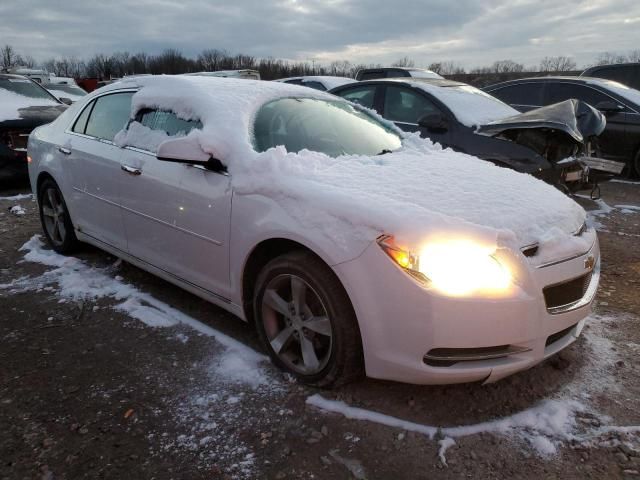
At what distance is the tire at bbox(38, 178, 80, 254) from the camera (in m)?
4.37

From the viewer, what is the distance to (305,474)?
201 centimetres

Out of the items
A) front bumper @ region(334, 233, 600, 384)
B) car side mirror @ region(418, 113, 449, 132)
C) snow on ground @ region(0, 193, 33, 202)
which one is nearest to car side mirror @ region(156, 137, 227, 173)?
front bumper @ region(334, 233, 600, 384)

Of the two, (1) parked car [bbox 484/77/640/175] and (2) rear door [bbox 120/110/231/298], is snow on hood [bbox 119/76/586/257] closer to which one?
(2) rear door [bbox 120/110/231/298]

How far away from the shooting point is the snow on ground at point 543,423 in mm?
2182

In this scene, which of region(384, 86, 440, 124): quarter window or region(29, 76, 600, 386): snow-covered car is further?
region(384, 86, 440, 124): quarter window

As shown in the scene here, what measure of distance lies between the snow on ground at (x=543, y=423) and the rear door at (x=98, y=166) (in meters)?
2.09

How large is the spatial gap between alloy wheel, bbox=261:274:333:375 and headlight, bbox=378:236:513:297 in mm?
491

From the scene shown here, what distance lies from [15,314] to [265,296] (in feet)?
6.32

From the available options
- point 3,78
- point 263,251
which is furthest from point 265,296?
point 3,78

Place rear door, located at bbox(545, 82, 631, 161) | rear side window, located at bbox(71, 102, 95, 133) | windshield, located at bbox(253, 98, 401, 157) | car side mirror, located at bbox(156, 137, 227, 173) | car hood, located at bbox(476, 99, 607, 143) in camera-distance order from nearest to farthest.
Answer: car side mirror, located at bbox(156, 137, 227, 173)
windshield, located at bbox(253, 98, 401, 157)
rear side window, located at bbox(71, 102, 95, 133)
car hood, located at bbox(476, 99, 607, 143)
rear door, located at bbox(545, 82, 631, 161)

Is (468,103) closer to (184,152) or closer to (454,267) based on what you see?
(184,152)

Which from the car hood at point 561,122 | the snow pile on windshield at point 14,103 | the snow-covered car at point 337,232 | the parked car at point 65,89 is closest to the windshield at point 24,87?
the snow pile on windshield at point 14,103

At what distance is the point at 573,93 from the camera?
305 inches

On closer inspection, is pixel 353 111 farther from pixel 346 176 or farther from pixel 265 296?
pixel 265 296
